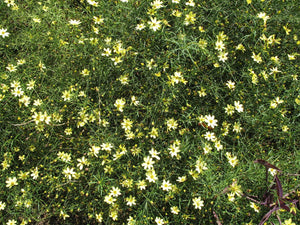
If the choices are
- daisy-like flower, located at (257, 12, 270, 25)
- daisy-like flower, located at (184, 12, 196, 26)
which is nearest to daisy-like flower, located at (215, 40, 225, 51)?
daisy-like flower, located at (184, 12, 196, 26)

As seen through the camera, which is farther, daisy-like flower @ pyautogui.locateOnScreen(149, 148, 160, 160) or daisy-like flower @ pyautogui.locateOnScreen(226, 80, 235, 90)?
daisy-like flower @ pyautogui.locateOnScreen(226, 80, 235, 90)

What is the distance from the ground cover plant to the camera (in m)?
2.62

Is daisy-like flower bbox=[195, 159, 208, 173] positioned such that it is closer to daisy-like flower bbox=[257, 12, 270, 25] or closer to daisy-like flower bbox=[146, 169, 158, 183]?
daisy-like flower bbox=[146, 169, 158, 183]

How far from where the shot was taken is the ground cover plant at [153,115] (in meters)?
2.62

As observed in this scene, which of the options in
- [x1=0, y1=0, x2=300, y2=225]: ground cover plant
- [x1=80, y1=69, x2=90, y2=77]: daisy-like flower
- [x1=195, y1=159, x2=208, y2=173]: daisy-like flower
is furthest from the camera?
[x1=80, y1=69, x2=90, y2=77]: daisy-like flower

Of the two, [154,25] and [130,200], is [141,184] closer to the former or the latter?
[130,200]

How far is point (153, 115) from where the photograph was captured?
2.75 meters

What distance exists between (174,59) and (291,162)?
5.74 ft

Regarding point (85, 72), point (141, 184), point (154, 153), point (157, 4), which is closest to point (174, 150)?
point (154, 153)

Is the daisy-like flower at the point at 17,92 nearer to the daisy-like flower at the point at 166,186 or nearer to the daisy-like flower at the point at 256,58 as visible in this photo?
the daisy-like flower at the point at 166,186

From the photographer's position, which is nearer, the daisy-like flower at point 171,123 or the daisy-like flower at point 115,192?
the daisy-like flower at point 115,192

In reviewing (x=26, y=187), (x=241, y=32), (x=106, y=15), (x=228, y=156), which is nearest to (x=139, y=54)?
(x=106, y=15)

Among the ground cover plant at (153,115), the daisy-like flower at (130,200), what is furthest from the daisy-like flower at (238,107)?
the daisy-like flower at (130,200)

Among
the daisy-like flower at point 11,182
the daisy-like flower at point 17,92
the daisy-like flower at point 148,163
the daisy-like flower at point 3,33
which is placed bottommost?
the daisy-like flower at point 11,182
